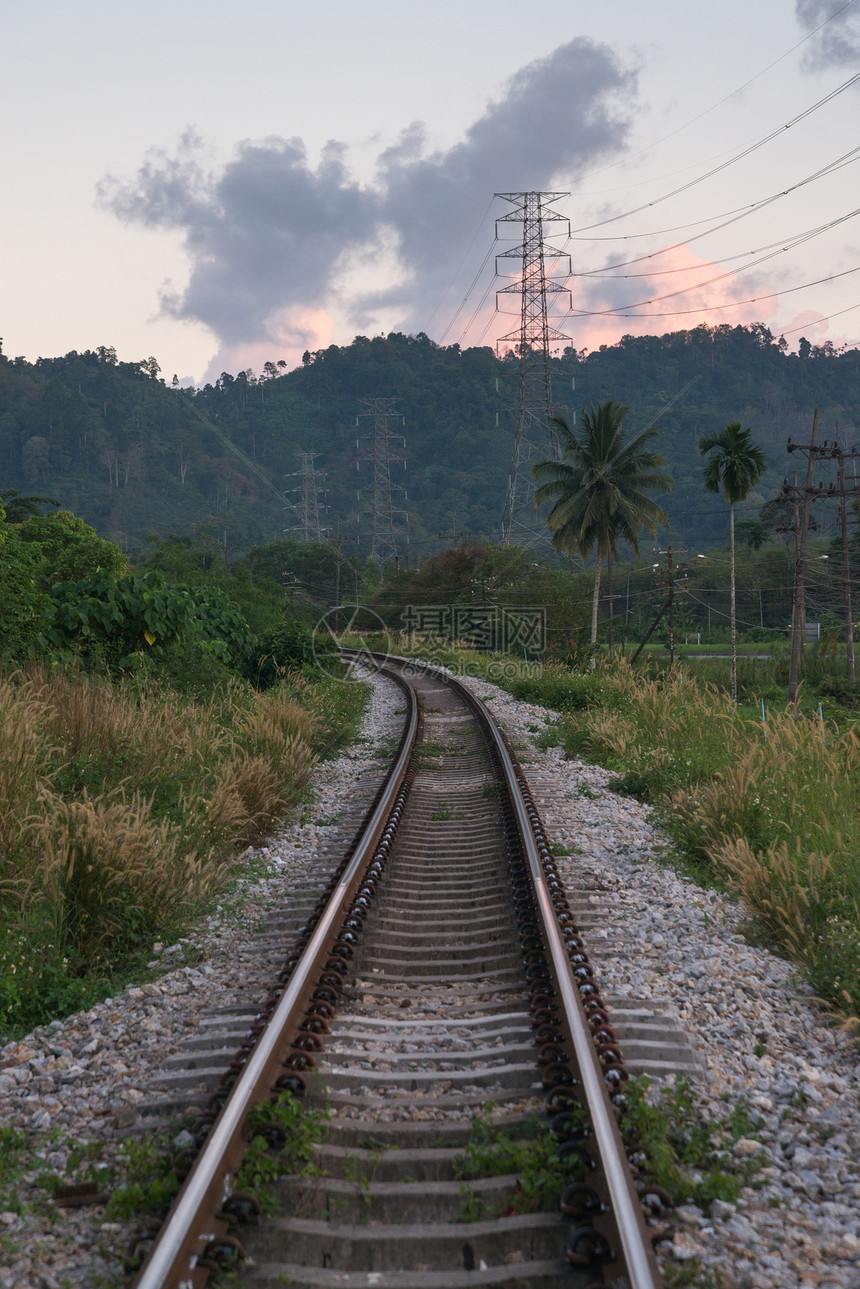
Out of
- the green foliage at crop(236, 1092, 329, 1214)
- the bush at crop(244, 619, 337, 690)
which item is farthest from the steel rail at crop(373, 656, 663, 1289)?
the bush at crop(244, 619, 337, 690)

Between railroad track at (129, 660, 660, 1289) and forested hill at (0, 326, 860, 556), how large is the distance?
Result: 4454 inches

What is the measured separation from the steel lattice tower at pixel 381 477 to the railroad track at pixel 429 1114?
72.1 metres

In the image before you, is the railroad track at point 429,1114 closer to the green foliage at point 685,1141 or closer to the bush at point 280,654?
the green foliage at point 685,1141

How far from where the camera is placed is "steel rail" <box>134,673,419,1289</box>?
2199mm

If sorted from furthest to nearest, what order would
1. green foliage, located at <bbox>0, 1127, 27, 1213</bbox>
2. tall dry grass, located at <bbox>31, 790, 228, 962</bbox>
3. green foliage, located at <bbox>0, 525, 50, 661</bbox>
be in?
green foliage, located at <bbox>0, 525, 50, 661</bbox>, tall dry grass, located at <bbox>31, 790, 228, 962</bbox>, green foliage, located at <bbox>0, 1127, 27, 1213</bbox>

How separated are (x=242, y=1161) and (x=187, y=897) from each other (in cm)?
285

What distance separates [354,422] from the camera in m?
174

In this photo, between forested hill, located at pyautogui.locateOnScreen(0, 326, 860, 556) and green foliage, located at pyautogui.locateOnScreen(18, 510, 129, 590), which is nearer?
green foliage, located at pyautogui.locateOnScreen(18, 510, 129, 590)

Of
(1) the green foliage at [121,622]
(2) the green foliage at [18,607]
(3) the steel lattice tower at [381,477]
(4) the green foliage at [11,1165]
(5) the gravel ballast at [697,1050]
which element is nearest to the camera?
(5) the gravel ballast at [697,1050]

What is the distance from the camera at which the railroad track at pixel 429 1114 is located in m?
2.34

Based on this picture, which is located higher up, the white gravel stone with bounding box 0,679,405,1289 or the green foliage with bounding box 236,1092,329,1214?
the green foliage with bounding box 236,1092,329,1214

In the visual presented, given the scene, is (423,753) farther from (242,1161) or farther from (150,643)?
(242,1161)

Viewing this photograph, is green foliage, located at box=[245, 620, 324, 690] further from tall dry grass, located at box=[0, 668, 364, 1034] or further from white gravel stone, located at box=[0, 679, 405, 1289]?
white gravel stone, located at box=[0, 679, 405, 1289]

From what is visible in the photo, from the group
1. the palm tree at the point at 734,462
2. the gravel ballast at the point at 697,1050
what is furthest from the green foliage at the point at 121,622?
the palm tree at the point at 734,462
